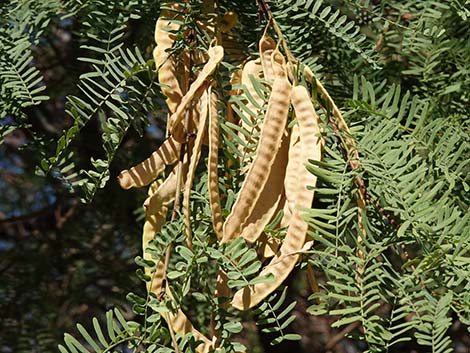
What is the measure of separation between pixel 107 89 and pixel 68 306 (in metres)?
0.50

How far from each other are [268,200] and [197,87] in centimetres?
7

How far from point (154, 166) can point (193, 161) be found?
37 mm

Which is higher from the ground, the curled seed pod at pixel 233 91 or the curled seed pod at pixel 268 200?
the curled seed pod at pixel 233 91

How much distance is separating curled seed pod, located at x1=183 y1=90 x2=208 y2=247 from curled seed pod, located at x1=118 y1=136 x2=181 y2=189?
0.04 ft

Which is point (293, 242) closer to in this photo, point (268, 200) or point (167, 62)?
point (268, 200)

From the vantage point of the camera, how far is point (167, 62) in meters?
0.40

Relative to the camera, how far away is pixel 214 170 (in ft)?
1.14

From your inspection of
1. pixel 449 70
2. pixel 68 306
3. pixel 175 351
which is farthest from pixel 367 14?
pixel 68 306

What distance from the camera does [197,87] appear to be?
37 cm

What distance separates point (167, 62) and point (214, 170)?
76mm

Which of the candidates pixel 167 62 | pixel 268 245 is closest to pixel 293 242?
pixel 268 245

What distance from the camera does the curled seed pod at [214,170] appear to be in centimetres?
34

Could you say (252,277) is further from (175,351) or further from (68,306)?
(68,306)

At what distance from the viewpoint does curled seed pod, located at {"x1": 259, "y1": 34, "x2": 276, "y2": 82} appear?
1.20 feet
